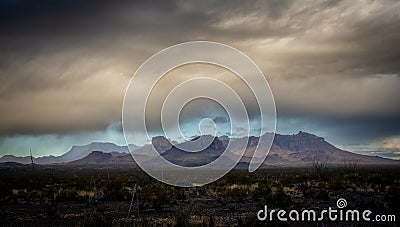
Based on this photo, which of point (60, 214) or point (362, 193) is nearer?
point (60, 214)

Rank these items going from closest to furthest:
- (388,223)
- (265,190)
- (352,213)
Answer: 1. (388,223)
2. (352,213)
3. (265,190)

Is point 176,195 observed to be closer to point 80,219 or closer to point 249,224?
point 80,219

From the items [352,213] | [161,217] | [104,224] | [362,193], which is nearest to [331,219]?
[352,213]

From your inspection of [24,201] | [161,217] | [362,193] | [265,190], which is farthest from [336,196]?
[24,201]

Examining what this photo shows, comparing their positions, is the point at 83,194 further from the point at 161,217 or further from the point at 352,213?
the point at 352,213

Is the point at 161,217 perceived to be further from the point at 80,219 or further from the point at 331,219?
the point at 331,219

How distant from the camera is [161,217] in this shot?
1722 cm

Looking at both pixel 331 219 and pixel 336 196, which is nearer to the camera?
pixel 331 219

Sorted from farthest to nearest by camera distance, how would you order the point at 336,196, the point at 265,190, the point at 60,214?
the point at 265,190 < the point at 336,196 < the point at 60,214

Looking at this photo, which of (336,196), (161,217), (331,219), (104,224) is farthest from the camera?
(336,196)

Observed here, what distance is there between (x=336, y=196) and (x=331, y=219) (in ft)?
33.2

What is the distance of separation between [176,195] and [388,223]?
15.1 m

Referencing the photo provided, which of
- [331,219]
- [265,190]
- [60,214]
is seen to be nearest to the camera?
[331,219]

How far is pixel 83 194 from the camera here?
27188 millimetres
